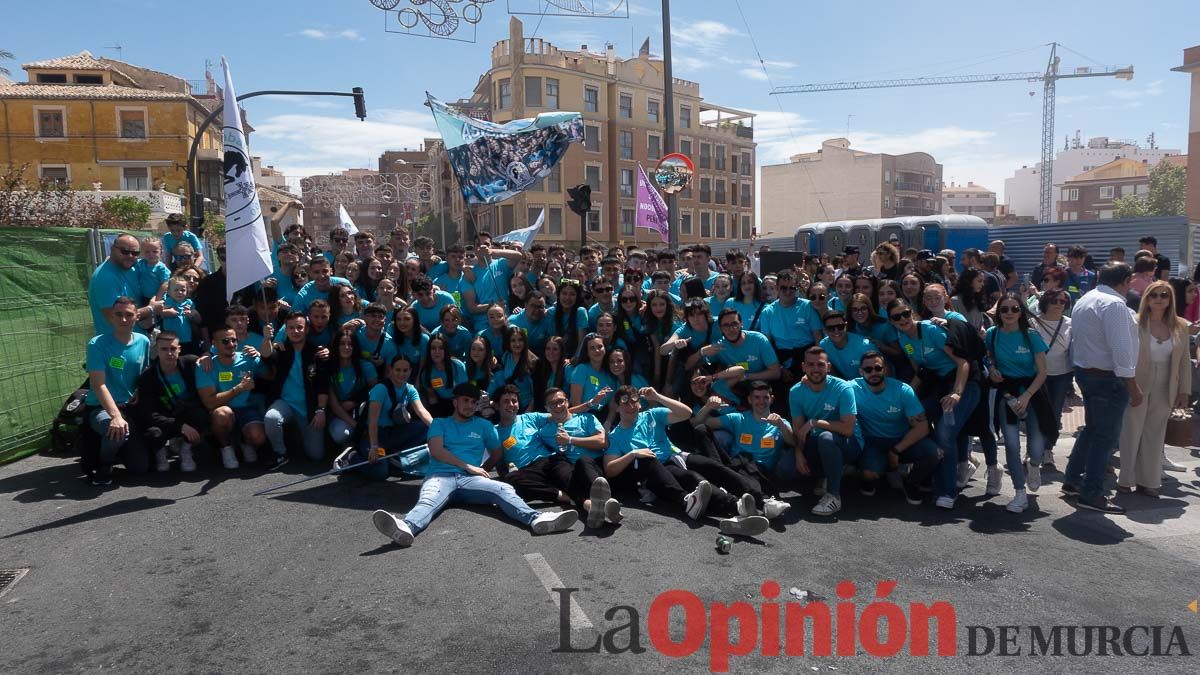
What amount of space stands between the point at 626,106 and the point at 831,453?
5195 centimetres

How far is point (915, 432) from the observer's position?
254 inches

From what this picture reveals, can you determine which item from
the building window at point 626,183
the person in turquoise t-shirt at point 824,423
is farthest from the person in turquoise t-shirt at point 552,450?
the building window at point 626,183

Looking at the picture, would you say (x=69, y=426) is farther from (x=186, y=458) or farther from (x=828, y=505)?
(x=828, y=505)

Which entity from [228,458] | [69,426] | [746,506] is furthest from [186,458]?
[746,506]

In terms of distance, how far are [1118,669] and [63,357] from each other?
957 cm

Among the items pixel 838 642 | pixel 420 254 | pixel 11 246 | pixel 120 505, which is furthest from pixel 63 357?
pixel 838 642

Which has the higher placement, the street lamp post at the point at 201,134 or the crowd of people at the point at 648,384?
the street lamp post at the point at 201,134

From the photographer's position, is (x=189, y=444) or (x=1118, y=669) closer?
(x=1118, y=669)

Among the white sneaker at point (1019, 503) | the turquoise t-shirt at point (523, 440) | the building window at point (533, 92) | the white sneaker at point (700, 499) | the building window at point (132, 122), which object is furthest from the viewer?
the building window at point (533, 92)

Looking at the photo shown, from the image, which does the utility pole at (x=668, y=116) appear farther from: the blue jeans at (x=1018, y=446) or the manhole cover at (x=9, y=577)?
the manhole cover at (x=9, y=577)

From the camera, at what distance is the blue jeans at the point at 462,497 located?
18.7ft

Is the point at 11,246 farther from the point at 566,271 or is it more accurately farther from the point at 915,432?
the point at 915,432

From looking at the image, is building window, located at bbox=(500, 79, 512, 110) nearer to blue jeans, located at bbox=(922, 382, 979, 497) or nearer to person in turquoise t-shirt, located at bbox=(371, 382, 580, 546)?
person in turquoise t-shirt, located at bbox=(371, 382, 580, 546)

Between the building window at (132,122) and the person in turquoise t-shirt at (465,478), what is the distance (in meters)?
47.3
